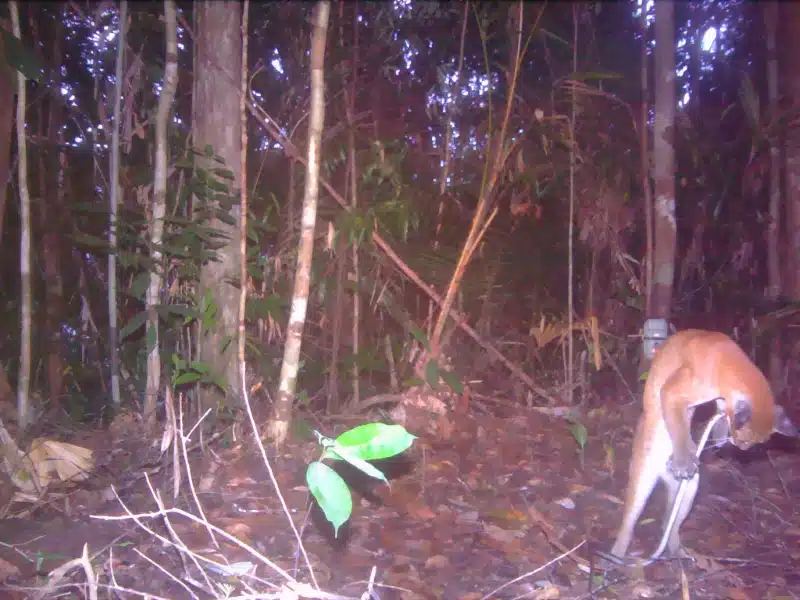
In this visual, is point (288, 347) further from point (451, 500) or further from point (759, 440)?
point (759, 440)

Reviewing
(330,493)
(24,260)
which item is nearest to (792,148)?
(330,493)

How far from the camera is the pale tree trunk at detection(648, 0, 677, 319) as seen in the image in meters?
4.40

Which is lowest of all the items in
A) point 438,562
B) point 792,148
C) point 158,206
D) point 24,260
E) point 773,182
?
point 438,562

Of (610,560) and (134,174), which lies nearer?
(610,560)

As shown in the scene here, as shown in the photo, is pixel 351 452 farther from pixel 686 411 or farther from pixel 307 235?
pixel 307 235

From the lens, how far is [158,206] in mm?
4363

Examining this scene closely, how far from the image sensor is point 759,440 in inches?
113

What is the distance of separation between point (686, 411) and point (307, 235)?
2126 millimetres

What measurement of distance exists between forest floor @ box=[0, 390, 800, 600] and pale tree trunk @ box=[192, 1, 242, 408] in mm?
578

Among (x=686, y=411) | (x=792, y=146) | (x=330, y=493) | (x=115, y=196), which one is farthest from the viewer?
(x=792, y=146)

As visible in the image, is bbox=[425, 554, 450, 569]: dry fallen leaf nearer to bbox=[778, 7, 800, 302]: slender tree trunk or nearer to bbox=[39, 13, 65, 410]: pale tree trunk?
bbox=[39, 13, 65, 410]: pale tree trunk

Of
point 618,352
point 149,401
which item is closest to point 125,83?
point 149,401

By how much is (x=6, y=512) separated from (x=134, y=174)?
250cm

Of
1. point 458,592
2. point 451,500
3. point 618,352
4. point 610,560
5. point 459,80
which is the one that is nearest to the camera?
point 458,592
